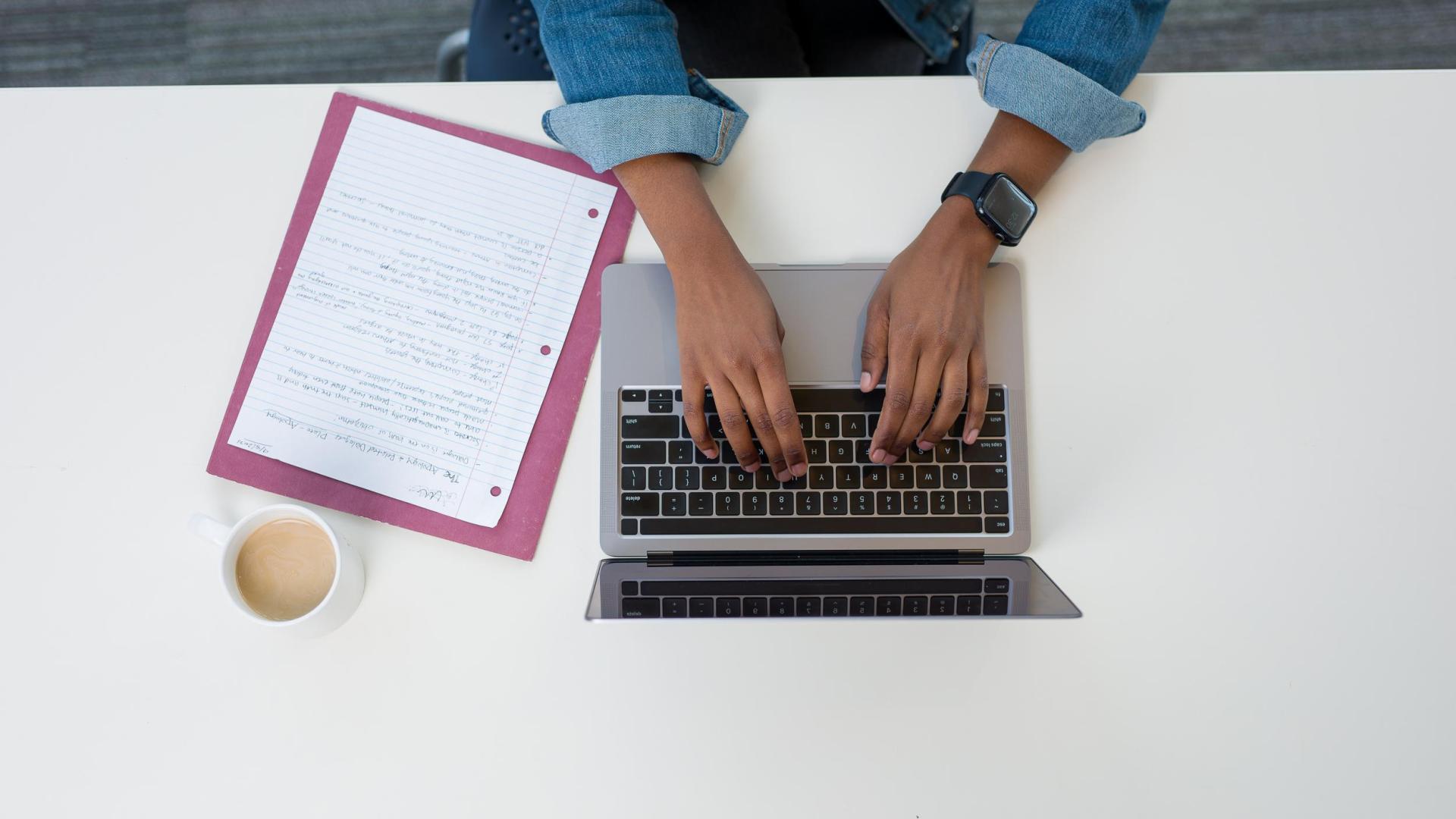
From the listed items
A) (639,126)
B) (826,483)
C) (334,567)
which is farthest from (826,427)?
(334,567)

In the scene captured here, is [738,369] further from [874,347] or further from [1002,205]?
[1002,205]

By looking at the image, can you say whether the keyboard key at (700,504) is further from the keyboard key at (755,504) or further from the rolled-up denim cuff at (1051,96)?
the rolled-up denim cuff at (1051,96)

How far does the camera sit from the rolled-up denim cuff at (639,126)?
0.67 m

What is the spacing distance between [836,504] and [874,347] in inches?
5.3

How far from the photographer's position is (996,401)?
2.19 ft

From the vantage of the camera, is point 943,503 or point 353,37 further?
point 353,37

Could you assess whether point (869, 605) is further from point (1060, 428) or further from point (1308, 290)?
point (1308, 290)

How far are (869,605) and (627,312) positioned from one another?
315mm

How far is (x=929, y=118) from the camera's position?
73 cm

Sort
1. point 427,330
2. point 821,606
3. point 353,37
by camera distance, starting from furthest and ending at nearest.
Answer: point 353,37
point 427,330
point 821,606

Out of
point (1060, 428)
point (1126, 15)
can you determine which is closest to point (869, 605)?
point (1060, 428)

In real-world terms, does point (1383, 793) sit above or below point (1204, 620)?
below

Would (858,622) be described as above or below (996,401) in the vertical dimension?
below

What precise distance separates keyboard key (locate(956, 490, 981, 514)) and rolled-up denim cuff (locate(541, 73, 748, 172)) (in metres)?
0.36
